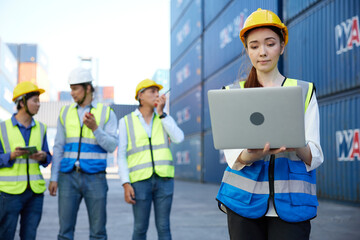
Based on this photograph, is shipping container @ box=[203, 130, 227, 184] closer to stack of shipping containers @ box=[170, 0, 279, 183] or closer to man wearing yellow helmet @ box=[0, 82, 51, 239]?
stack of shipping containers @ box=[170, 0, 279, 183]

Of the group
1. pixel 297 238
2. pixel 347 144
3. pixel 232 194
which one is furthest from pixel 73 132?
pixel 347 144

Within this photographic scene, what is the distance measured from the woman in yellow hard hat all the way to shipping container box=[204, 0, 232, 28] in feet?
56.4

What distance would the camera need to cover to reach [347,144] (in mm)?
10406

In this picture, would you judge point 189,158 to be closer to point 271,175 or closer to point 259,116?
point 271,175

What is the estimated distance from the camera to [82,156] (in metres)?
3.61

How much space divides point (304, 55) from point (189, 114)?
1214cm

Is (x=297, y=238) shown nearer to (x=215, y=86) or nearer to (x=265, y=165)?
(x=265, y=165)

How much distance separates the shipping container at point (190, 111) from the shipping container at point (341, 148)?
11.1 meters

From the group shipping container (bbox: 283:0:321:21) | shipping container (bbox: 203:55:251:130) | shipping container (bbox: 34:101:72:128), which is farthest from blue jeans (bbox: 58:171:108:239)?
shipping container (bbox: 34:101:72:128)

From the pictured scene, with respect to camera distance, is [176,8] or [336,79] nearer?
[336,79]

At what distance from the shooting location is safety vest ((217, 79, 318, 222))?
1632 mm

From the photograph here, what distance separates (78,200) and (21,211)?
51cm

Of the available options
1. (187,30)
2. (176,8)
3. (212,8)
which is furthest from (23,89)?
(176,8)

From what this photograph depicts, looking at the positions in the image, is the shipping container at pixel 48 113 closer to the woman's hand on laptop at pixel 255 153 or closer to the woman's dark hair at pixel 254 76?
the woman's dark hair at pixel 254 76
